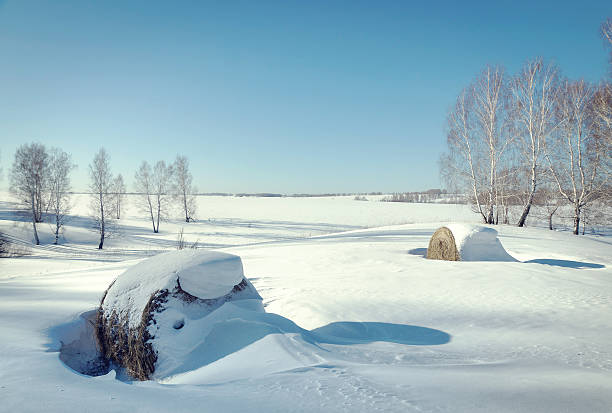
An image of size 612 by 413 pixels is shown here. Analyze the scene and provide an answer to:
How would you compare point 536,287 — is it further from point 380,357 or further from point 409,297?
point 380,357

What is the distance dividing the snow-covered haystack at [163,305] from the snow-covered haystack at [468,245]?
23.2 ft

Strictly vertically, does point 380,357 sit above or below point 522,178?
below

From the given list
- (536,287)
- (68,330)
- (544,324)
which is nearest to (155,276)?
(68,330)

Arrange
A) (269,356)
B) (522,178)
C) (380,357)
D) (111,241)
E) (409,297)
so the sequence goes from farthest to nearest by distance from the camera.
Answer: (111,241) → (522,178) → (409,297) → (380,357) → (269,356)

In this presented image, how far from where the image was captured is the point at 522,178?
19.0 m

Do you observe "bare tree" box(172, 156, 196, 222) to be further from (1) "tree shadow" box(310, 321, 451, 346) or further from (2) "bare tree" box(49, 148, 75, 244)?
(1) "tree shadow" box(310, 321, 451, 346)

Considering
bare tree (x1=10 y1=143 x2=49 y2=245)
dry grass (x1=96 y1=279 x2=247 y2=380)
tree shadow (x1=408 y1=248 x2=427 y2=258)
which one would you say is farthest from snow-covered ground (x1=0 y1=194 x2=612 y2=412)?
bare tree (x1=10 y1=143 x2=49 y2=245)

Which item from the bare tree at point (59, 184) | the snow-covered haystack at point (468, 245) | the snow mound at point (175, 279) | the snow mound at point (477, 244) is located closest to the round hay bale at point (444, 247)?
the snow-covered haystack at point (468, 245)

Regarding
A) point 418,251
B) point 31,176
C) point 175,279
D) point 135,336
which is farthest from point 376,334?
point 31,176

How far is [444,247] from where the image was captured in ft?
31.6

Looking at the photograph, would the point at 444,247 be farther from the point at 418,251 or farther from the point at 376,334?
the point at 376,334

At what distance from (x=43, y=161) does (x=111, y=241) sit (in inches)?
372

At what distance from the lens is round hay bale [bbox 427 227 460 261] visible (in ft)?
30.7

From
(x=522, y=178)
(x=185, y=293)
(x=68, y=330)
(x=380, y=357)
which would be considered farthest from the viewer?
(x=522, y=178)
